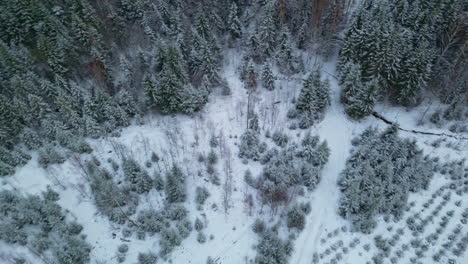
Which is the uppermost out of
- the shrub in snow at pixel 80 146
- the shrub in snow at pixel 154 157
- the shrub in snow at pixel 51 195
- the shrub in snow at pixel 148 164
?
the shrub in snow at pixel 80 146

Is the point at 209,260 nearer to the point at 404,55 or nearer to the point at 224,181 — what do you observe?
the point at 224,181

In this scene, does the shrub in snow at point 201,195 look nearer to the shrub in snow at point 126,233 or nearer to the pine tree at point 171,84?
the shrub in snow at point 126,233

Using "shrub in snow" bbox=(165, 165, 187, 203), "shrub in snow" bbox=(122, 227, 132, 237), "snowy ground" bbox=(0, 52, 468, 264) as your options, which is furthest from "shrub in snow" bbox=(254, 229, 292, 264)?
"shrub in snow" bbox=(122, 227, 132, 237)

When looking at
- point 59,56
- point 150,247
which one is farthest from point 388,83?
point 59,56

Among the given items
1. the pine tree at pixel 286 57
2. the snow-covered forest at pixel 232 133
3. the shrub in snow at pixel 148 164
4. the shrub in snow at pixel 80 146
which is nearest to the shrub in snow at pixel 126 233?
the snow-covered forest at pixel 232 133

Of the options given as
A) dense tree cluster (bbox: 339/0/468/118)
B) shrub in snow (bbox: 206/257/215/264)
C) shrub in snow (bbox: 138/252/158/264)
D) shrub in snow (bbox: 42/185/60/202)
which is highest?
dense tree cluster (bbox: 339/0/468/118)

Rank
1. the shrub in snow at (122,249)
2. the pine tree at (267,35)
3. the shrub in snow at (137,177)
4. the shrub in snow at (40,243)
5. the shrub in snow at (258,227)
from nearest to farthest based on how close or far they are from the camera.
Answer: the shrub in snow at (40,243), the shrub in snow at (122,249), the shrub in snow at (258,227), the shrub in snow at (137,177), the pine tree at (267,35)

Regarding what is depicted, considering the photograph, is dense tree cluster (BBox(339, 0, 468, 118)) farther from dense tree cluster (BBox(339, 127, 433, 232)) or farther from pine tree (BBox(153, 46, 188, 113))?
pine tree (BBox(153, 46, 188, 113))
